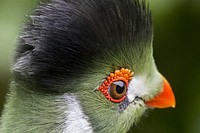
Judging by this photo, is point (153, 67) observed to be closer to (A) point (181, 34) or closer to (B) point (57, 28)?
(B) point (57, 28)

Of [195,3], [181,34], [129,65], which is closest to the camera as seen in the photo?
[129,65]

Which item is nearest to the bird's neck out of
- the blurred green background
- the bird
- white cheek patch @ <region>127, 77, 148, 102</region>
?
the bird

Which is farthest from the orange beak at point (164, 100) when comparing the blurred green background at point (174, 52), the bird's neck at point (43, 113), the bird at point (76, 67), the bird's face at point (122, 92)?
the blurred green background at point (174, 52)

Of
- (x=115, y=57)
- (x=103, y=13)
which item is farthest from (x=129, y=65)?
(x=103, y=13)

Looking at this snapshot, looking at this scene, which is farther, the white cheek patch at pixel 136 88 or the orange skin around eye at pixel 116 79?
the white cheek patch at pixel 136 88

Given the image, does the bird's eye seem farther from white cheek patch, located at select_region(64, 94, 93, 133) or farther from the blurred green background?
the blurred green background

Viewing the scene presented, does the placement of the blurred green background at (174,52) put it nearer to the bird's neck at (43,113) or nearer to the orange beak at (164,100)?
the orange beak at (164,100)

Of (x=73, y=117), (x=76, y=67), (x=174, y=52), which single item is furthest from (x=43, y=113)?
(x=174, y=52)
